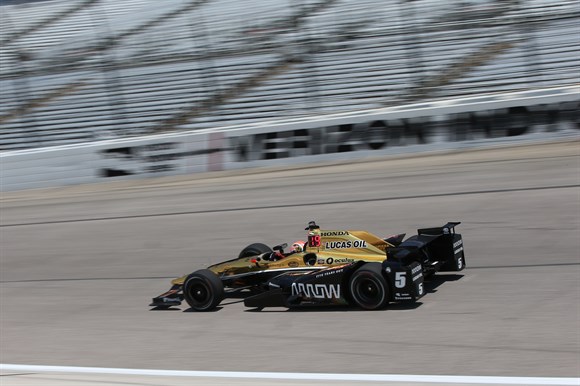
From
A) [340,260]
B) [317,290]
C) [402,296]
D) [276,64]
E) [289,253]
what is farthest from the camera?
[276,64]

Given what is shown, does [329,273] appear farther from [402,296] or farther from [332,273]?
[402,296]

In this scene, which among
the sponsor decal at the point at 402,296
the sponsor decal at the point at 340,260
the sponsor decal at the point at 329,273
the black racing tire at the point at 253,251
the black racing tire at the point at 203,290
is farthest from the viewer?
the black racing tire at the point at 253,251

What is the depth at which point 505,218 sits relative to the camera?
898 centimetres

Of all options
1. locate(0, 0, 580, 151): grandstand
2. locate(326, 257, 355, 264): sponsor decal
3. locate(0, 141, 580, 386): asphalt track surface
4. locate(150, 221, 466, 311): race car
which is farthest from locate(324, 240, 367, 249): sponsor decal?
locate(0, 0, 580, 151): grandstand

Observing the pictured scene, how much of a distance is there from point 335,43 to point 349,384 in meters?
13.2

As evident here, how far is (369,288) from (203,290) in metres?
1.56

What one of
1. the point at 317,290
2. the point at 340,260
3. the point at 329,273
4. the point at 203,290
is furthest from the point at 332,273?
the point at 203,290

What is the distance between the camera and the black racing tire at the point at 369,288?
623 cm

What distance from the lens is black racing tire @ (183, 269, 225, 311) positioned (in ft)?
23.1

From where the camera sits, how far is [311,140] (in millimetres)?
13680

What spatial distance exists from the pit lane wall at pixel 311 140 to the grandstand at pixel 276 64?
1291 millimetres

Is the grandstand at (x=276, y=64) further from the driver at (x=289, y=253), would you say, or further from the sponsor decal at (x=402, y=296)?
the sponsor decal at (x=402, y=296)

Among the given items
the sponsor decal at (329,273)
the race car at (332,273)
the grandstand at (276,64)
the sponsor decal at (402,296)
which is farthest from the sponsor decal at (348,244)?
the grandstand at (276,64)

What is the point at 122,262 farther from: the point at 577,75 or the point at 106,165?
the point at 577,75
